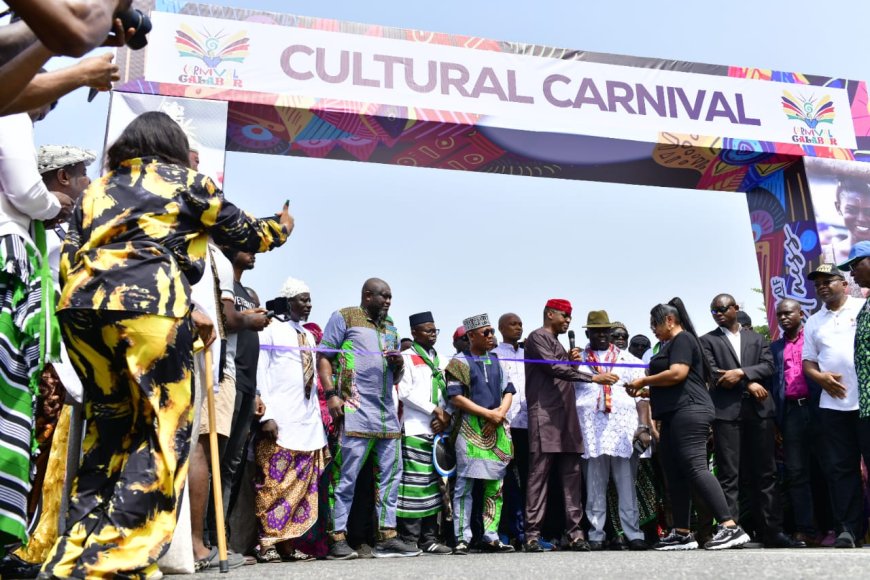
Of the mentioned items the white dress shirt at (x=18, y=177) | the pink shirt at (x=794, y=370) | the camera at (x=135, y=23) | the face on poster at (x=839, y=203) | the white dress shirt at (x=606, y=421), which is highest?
the face on poster at (x=839, y=203)

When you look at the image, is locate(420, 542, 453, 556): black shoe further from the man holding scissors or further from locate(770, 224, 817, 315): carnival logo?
locate(770, 224, 817, 315): carnival logo

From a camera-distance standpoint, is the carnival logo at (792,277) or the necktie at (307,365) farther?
the carnival logo at (792,277)

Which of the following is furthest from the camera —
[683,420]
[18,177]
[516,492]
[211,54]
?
[516,492]

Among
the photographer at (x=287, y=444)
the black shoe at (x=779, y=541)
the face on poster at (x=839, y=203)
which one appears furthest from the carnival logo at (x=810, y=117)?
the photographer at (x=287, y=444)

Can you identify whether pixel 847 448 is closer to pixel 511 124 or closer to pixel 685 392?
pixel 685 392

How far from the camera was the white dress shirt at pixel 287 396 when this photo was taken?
19.2 ft

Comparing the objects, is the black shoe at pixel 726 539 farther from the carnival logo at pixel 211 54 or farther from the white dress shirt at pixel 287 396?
the carnival logo at pixel 211 54

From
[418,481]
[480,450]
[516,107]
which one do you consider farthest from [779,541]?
[516,107]

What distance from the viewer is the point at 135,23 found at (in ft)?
6.26

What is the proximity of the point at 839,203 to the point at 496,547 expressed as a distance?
4.44m

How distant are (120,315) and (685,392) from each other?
175 inches

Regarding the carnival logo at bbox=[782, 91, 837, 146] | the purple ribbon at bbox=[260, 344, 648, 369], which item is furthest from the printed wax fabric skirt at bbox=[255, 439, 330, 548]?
the carnival logo at bbox=[782, 91, 837, 146]

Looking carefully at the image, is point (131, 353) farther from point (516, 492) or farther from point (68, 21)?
point (516, 492)

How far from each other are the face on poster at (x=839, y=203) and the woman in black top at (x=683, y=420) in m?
2.04
